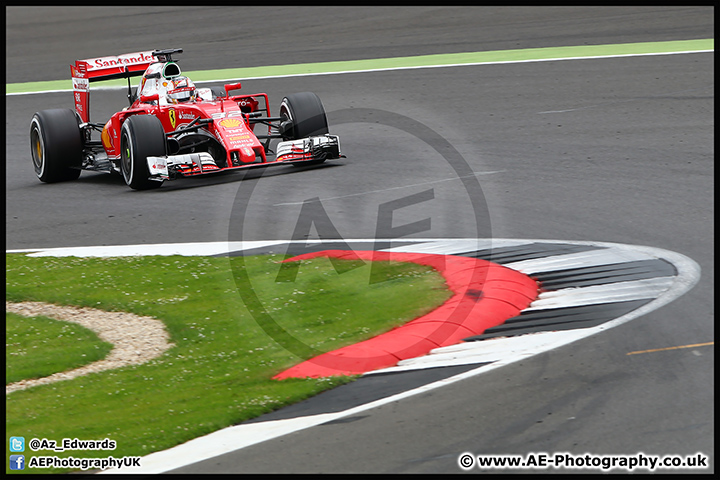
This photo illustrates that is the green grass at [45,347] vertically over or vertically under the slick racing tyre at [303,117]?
under

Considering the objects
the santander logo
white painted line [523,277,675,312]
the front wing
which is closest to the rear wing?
the santander logo

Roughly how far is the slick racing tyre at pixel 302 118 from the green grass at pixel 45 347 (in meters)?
6.09

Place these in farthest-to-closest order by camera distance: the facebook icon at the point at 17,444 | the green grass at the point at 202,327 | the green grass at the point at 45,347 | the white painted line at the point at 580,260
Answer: the white painted line at the point at 580,260 → the green grass at the point at 45,347 → the green grass at the point at 202,327 → the facebook icon at the point at 17,444

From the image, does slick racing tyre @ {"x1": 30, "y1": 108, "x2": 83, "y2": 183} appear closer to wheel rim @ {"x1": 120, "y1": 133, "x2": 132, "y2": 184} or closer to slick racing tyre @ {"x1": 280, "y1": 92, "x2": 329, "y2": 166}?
wheel rim @ {"x1": 120, "y1": 133, "x2": 132, "y2": 184}

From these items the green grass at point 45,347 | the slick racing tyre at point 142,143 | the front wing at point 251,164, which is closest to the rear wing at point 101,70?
the slick racing tyre at point 142,143

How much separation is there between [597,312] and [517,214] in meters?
3.26

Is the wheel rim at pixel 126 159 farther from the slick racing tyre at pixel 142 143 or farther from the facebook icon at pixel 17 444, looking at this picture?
the facebook icon at pixel 17 444

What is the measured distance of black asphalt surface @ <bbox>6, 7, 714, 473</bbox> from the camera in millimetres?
5203

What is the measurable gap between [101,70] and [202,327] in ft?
25.4

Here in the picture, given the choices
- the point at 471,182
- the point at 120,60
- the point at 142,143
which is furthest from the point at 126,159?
the point at 471,182

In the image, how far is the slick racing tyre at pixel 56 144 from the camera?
1360cm

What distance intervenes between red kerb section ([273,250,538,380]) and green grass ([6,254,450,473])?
0.14 m

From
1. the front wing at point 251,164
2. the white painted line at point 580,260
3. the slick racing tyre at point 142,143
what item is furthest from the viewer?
the front wing at point 251,164

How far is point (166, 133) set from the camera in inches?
521
